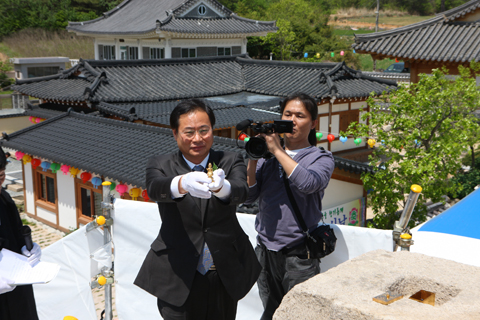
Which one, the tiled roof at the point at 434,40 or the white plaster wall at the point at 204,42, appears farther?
the white plaster wall at the point at 204,42

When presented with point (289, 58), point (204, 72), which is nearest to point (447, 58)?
point (204, 72)

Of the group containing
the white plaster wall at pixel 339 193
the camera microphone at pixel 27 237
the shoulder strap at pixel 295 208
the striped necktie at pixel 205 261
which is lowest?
the white plaster wall at pixel 339 193

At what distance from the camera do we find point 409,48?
13.3 meters

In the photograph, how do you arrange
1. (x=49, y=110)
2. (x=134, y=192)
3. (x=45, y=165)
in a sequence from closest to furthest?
(x=134, y=192) < (x=45, y=165) < (x=49, y=110)

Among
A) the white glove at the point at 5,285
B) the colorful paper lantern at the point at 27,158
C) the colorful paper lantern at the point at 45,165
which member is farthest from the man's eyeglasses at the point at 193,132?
the colorful paper lantern at the point at 27,158

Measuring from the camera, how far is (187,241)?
8.32 ft

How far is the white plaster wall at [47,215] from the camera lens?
1174 centimetres

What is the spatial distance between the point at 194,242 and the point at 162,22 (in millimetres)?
21623

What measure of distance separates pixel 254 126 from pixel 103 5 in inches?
1732

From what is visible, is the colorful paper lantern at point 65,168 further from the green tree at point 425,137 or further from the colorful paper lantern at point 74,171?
the green tree at point 425,137

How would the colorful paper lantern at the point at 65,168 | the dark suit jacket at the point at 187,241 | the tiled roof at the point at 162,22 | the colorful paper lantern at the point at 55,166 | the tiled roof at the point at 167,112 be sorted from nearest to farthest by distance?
the dark suit jacket at the point at 187,241 < the colorful paper lantern at the point at 65,168 < the colorful paper lantern at the point at 55,166 < the tiled roof at the point at 167,112 < the tiled roof at the point at 162,22

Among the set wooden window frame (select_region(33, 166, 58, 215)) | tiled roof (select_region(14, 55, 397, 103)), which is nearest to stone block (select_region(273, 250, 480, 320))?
wooden window frame (select_region(33, 166, 58, 215))

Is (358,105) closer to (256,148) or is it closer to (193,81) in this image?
(193,81)

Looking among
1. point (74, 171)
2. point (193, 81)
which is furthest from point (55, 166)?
point (193, 81)
